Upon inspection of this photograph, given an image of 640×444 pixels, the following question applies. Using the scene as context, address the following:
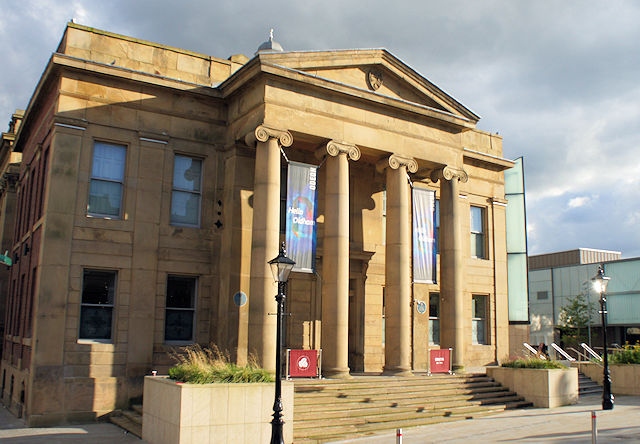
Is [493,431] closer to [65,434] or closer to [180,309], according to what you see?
[180,309]

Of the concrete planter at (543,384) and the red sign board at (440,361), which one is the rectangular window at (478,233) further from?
the concrete planter at (543,384)

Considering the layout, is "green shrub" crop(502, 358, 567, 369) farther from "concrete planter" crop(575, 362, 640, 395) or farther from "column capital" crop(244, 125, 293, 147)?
"column capital" crop(244, 125, 293, 147)

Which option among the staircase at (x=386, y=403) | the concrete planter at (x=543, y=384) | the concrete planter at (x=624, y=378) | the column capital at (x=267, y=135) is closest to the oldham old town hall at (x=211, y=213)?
the column capital at (x=267, y=135)

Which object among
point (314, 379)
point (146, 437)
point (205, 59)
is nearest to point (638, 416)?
point (314, 379)

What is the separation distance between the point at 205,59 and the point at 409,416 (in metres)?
13.5

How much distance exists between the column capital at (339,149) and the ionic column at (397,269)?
5.33ft

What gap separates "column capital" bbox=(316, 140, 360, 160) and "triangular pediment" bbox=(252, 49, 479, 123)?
1954 millimetres

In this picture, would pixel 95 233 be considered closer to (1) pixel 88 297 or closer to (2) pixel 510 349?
(1) pixel 88 297

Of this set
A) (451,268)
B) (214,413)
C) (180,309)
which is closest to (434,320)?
(451,268)

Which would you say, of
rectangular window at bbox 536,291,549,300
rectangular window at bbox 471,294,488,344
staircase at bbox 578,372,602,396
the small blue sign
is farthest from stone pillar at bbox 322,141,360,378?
rectangular window at bbox 536,291,549,300

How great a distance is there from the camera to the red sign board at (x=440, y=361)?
71.1 feet

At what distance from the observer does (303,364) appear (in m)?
18.7

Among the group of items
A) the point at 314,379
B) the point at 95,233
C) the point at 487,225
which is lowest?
the point at 314,379

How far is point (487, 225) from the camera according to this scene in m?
29.0
